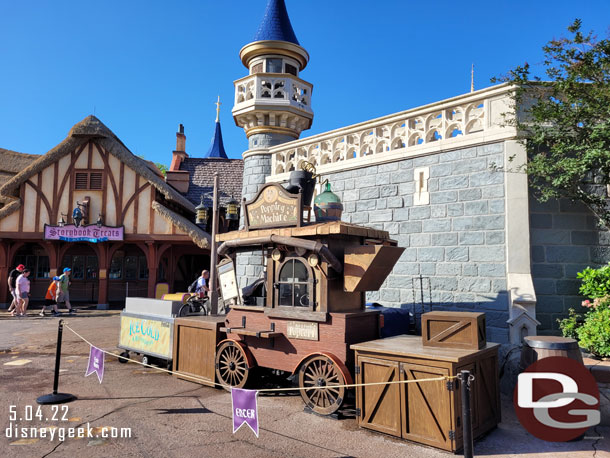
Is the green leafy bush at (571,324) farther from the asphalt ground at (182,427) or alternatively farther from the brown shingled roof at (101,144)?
the brown shingled roof at (101,144)

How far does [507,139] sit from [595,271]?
2768 mm

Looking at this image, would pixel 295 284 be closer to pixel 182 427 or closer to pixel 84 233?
pixel 182 427

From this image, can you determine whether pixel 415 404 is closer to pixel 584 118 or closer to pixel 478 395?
pixel 478 395

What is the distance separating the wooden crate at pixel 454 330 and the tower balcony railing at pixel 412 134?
4.32 metres

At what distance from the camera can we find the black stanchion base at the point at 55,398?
Result: 6.07m

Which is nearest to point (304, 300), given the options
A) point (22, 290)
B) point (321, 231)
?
point (321, 231)

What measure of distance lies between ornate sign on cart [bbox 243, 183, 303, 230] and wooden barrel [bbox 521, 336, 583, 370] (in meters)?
3.48

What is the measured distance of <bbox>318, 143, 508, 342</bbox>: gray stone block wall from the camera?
26.1 feet

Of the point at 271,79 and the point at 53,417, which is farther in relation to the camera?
the point at 271,79

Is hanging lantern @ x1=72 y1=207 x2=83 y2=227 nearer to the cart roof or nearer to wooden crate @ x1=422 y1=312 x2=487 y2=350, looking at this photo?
the cart roof

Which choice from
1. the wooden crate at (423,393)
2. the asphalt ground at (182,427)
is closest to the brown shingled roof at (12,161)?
the asphalt ground at (182,427)

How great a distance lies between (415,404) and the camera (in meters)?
4.80

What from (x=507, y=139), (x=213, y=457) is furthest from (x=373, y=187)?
(x=213, y=457)

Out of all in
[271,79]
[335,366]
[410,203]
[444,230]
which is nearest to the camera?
[335,366]
